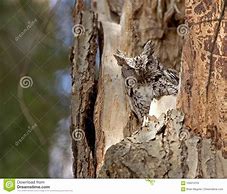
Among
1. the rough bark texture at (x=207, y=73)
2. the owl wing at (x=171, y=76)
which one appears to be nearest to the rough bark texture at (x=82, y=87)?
the owl wing at (x=171, y=76)

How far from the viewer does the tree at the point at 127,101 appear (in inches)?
39.4

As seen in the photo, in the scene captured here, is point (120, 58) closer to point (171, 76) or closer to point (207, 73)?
point (171, 76)

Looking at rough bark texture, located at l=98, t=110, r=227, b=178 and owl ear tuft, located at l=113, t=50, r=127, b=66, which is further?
owl ear tuft, located at l=113, t=50, r=127, b=66

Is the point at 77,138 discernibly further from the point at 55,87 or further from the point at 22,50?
the point at 22,50

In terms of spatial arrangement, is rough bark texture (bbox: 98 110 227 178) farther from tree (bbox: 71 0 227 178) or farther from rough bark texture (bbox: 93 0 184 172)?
rough bark texture (bbox: 93 0 184 172)

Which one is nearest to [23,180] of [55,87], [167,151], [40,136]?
[40,136]

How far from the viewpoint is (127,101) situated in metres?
1.21

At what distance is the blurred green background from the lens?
1.22m

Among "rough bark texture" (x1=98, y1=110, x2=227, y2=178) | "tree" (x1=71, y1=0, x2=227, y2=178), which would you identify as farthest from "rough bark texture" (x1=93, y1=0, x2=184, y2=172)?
"rough bark texture" (x1=98, y1=110, x2=227, y2=178)

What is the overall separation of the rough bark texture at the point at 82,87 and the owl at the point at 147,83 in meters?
0.08

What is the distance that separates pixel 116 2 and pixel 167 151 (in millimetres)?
463

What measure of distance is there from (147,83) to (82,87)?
6.1 inches

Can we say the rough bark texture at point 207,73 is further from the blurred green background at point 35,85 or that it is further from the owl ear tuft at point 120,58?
the blurred green background at point 35,85

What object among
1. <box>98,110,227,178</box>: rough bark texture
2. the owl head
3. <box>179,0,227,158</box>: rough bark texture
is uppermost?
the owl head
